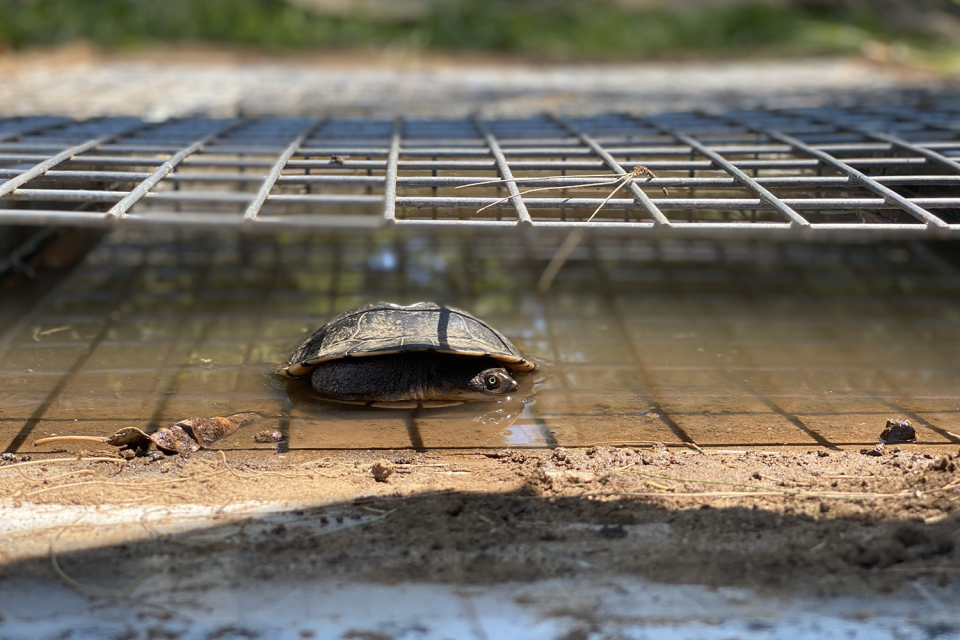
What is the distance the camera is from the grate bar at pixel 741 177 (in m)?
3.97

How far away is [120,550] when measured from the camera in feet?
9.94

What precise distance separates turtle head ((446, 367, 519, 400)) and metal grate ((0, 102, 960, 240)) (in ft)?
3.13

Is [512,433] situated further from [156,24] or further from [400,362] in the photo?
[156,24]

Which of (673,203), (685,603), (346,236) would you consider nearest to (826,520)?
(685,603)

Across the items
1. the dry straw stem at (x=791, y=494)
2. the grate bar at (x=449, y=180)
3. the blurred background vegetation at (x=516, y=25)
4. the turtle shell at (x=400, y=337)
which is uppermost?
the blurred background vegetation at (x=516, y=25)

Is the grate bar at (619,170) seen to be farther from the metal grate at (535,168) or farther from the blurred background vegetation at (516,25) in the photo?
the blurred background vegetation at (516,25)

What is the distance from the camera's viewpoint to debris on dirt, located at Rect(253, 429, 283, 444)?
4.31 metres

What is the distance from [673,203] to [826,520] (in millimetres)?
1767

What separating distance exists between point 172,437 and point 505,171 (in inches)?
96.6

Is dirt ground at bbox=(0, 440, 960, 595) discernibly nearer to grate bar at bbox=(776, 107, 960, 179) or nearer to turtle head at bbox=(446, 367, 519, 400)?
turtle head at bbox=(446, 367, 519, 400)

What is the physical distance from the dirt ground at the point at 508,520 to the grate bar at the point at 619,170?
119 centimetres

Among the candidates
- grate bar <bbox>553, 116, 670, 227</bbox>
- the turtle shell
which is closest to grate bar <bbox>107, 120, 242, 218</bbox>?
the turtle shell

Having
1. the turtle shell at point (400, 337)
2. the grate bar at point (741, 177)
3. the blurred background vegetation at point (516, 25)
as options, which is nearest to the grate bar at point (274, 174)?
the turtle shell at point (400, 337)

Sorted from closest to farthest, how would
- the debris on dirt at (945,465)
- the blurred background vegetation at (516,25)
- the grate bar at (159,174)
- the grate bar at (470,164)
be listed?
the debris on dirt at (945,465), the grate bar at (159,174), the grate bar at (470,164), the blurred background vegetation at (516,25)
